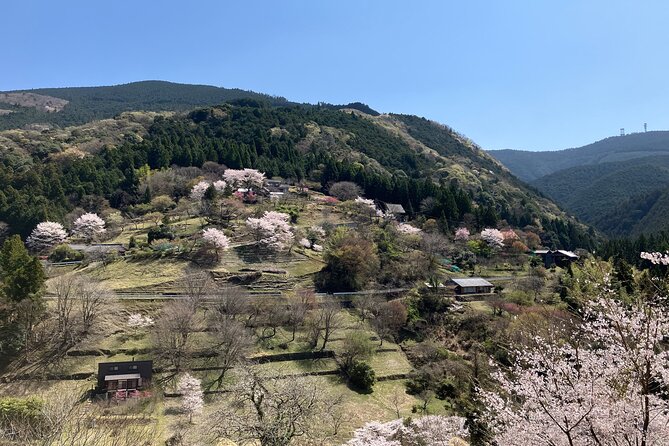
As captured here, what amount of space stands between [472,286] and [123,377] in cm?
3263

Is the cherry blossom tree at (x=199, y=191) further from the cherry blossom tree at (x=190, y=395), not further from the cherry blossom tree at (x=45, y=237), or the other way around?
the cherry blossom tree at (x=190, y=395)

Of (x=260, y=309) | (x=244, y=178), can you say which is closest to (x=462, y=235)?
(x=260, y=309)

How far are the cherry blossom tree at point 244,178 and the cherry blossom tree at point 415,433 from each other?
164ft

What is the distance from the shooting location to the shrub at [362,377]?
28.7 meters

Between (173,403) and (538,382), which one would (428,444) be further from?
(173,403)

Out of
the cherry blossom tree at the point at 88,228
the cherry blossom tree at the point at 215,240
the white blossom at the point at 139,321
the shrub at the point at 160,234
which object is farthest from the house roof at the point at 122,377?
the cherry blossom tree at the point at 88,228

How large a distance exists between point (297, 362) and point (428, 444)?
1447 centimetres

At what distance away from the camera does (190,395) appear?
24.0 meters

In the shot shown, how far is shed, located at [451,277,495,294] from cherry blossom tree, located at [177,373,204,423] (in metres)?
27.5

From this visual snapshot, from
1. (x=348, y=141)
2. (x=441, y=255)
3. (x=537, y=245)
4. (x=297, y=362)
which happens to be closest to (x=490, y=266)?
(x=441, y=255)

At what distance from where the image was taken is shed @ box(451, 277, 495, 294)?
43000 mm

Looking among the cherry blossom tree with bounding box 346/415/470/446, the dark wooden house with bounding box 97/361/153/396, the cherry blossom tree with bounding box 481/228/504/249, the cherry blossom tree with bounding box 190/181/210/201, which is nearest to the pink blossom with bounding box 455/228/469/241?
the cherry blossom tree with bounding box 481/228/504/249

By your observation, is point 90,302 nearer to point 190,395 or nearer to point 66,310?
point 66,310

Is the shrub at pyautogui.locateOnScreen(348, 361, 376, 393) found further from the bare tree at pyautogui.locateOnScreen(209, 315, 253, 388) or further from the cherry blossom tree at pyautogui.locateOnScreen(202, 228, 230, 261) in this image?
the cherry blossom tree at pyautogui.locateOnScreen(202, 228, 230, 261)
